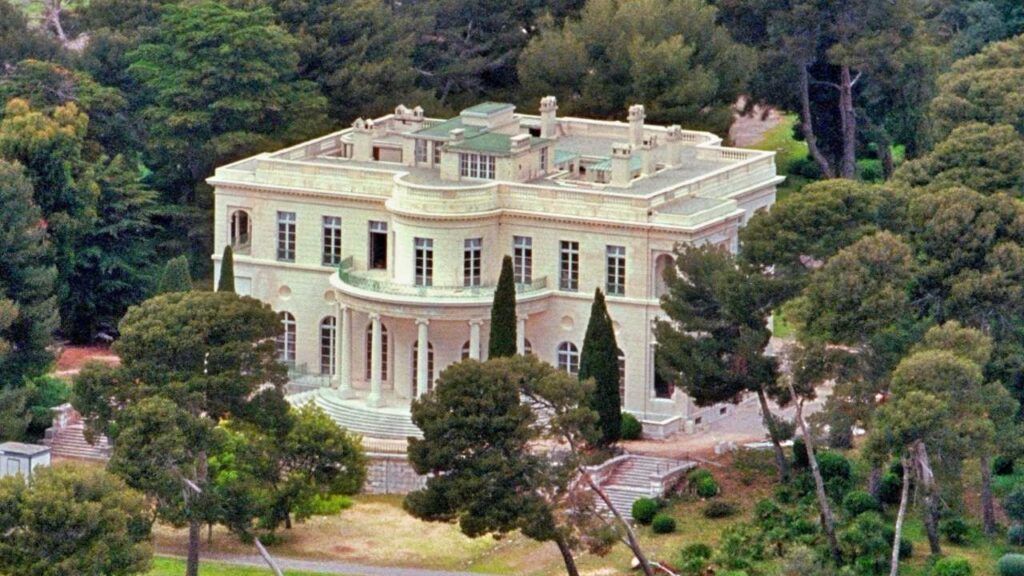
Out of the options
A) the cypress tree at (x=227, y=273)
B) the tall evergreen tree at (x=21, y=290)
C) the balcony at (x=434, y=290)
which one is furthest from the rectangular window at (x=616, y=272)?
the tall evergreen tree at (x=21, y=290)

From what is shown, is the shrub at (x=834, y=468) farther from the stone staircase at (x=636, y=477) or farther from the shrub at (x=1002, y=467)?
the shrub at (x=1002, y=467)

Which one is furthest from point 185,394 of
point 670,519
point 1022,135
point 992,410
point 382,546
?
point 1022,135

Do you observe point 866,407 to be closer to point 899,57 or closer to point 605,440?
point 605,440

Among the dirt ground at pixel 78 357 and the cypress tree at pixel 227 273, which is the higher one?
the cypress tree at pixel 227 273

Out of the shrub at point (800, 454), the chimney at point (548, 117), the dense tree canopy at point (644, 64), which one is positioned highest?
the dense tree canopy at point (644, 64)

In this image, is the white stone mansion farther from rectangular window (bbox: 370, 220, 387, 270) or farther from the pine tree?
the pine tree

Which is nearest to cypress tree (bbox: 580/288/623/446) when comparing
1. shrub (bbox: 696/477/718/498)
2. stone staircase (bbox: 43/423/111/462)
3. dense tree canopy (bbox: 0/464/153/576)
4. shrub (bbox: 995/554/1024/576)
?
shrub (bbox: 696/477/718/498)
